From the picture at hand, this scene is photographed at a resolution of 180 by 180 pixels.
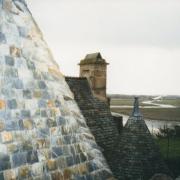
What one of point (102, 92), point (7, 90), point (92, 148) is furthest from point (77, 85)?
point (7, 90)

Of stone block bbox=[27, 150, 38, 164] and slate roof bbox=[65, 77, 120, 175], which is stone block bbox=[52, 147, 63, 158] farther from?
slate roof bbox=[65, 77, 120, 175]

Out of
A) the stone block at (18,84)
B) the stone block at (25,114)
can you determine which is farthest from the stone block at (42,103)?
the stone block at (18,84)

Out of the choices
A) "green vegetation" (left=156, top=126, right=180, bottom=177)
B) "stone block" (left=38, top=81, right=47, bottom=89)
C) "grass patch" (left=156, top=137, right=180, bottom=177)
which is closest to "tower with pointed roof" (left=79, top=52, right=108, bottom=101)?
"grass patch" (left=156, top=137, right=180, bottom=177)

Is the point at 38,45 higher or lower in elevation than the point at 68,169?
higher

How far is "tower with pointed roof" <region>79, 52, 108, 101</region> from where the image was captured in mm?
19469

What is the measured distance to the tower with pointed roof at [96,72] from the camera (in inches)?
766

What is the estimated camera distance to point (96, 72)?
64.7 ft

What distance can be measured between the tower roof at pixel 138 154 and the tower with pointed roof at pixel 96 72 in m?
4.79

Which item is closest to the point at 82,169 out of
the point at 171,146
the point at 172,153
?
the point at 172,153

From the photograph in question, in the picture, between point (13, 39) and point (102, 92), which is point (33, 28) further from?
point (102, 92)

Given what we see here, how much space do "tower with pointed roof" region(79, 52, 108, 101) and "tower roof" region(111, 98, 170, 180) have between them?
15.7ft

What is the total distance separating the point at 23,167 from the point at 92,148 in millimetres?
1737

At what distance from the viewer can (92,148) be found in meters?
6.49

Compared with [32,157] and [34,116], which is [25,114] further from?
[32,157]
